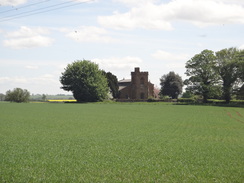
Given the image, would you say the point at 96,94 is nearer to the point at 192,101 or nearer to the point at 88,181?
the point at 192,101

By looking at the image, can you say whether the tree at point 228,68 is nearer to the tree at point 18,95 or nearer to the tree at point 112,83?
the tree at point 112,83

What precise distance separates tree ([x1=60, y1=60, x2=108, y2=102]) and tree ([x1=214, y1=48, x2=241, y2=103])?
130 feet

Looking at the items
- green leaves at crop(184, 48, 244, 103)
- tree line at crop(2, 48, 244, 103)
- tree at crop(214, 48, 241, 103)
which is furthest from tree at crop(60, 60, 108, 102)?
tree at crop(214, 48, 241, 103)

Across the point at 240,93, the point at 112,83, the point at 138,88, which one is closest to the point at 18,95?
the point at 112,83

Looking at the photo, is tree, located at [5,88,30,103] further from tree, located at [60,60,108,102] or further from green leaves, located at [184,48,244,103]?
green leaves, located at [184,48,244,103]

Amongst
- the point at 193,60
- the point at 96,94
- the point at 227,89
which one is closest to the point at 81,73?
the point at 96,94

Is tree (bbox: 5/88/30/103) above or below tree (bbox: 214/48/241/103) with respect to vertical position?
below

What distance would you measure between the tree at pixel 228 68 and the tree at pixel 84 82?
130ft

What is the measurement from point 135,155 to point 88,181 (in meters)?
5.66

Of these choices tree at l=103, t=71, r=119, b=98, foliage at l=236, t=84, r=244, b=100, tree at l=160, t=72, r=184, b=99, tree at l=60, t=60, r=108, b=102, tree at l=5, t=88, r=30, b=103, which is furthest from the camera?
tree at l=160, t=72, r=184, b=99

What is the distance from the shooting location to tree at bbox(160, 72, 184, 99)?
139000 millimetres

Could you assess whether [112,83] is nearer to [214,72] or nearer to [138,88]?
[138,88]

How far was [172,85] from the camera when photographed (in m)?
139

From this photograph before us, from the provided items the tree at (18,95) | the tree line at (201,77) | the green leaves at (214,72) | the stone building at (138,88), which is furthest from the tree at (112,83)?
the green leaves at (214,72)
